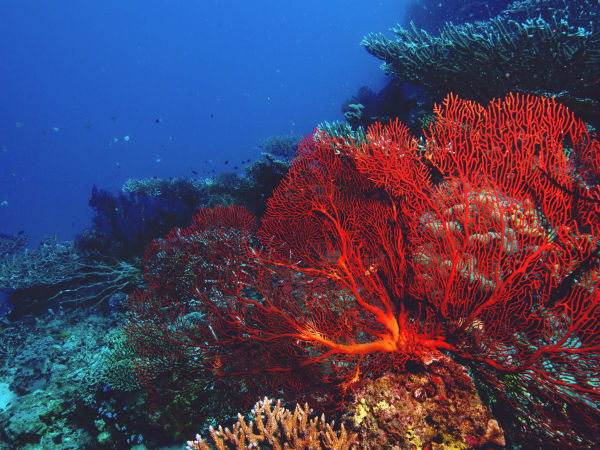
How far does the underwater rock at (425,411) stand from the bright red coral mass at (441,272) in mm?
150

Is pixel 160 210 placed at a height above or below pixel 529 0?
below

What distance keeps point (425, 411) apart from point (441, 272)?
111cm

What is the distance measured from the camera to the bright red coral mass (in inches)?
89.8

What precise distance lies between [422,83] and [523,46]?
5.16 ft

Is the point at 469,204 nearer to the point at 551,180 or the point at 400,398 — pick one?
the point at 551,180

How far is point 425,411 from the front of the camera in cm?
230

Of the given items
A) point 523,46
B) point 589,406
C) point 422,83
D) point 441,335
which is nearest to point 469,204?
point 441,335

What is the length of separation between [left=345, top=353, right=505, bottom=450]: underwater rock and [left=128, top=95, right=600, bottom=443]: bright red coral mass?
150 mm

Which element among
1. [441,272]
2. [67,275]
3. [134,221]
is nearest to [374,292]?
[441,272]

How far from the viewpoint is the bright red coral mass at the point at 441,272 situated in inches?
89.8

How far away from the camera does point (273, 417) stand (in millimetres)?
2393

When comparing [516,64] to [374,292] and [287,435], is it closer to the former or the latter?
[374,292]

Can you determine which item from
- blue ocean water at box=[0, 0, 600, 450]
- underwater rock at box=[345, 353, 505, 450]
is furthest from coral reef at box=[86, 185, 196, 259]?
underwater rock at box=[345, 353, 505, 450]

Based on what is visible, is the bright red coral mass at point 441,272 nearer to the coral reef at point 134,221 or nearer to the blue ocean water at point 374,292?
the blue ocean water at point 374,292
